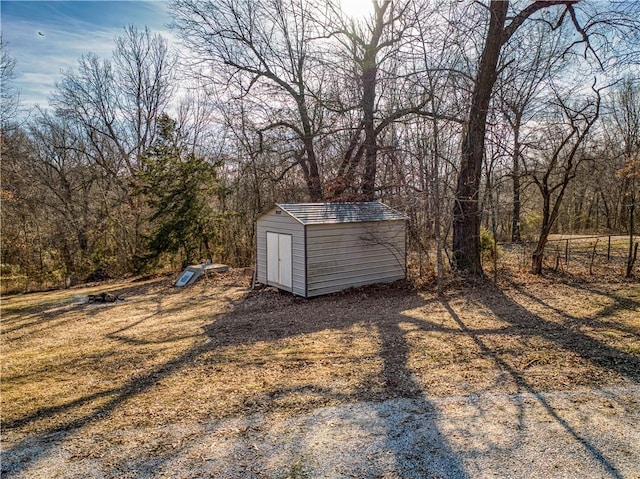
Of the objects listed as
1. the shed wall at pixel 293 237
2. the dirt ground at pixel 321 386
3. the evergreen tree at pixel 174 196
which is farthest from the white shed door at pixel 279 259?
the evergreen tree at pixel 174 196

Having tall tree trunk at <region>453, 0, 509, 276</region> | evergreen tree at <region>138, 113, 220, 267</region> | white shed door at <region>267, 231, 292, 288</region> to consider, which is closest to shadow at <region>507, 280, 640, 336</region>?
tall tree trunk at <region>453, 0, 509, 276</region>

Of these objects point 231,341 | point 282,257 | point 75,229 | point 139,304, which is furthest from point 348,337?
point 75,229

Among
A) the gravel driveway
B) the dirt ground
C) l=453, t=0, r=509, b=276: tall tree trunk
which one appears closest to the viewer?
the gravel driveway

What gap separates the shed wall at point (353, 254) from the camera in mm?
8742

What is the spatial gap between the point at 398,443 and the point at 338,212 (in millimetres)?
6577

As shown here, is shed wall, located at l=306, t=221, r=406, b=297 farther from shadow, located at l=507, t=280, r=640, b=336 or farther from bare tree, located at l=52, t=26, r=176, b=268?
bare tree, located at l=52, t=26, r=176, b=268

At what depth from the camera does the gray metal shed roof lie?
8781 millimetres

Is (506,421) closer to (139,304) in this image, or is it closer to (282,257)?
(282,257)

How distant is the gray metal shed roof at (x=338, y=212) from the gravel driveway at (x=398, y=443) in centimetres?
530

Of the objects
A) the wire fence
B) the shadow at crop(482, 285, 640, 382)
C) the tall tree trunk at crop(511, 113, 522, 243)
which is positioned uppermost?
the tall tree trunk at crop(511, 113, 522, 243)

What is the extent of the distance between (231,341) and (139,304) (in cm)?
447

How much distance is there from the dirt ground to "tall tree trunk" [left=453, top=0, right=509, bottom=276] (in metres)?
1.91

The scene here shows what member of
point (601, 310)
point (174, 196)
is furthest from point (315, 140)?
point (601, 310)

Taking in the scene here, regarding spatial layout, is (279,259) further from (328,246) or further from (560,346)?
(560,346)
